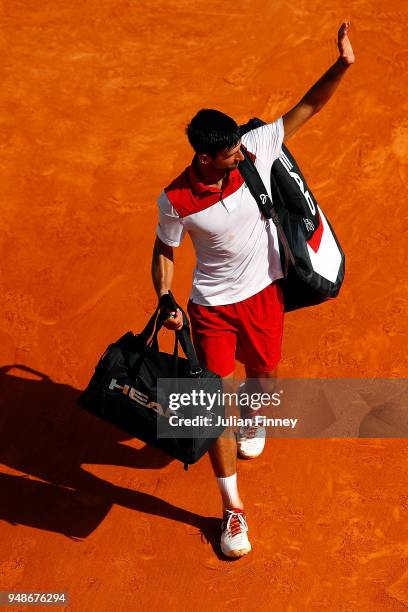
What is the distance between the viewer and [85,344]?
6.21 m

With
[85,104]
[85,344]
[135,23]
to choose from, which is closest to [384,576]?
[85,344]

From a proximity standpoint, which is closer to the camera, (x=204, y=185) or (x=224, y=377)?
(x=204, y=185)

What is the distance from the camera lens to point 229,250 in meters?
4.43

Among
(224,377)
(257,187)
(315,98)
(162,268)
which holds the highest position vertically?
(315,98)

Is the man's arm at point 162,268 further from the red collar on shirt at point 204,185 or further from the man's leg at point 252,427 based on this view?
the man's leg at point 252,427

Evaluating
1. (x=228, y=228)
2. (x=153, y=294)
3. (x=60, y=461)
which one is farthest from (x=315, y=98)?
(x=60, y=461)

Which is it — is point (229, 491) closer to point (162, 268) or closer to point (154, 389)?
point (154, 389)

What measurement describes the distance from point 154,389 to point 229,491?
0.87 metres

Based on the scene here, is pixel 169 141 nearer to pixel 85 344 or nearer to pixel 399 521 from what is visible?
pixel 85 344

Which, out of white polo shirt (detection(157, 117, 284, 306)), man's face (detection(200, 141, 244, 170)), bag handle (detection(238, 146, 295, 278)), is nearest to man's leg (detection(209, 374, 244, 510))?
white polo shirt (detection(157, 117, 284, 306))

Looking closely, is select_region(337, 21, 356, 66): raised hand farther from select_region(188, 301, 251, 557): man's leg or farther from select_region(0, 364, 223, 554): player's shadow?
select_region(0, 364, 223, 554): player's shadow

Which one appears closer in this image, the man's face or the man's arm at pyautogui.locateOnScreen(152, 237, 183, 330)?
the man's face

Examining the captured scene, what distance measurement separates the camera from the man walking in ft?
14.0

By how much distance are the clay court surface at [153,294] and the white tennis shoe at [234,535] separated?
0.28 feet
